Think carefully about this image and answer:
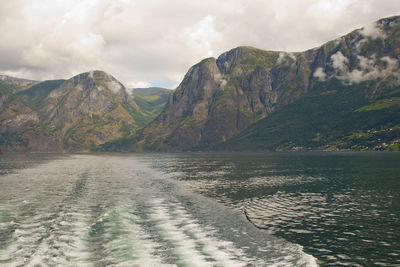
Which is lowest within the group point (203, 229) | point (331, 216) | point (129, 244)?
point (203, 229)

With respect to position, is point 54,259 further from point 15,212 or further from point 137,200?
point 137,200

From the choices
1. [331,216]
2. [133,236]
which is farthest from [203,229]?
[331,216]

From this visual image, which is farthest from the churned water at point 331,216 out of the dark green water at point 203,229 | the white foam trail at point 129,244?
the white foam trail at point 129,244

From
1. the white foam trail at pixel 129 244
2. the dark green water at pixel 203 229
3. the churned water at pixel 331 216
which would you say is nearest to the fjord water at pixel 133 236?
the white foam trail at pixel 129 244

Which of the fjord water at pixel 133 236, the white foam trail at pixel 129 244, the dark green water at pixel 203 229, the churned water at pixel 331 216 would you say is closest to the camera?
the white foam trail at pixel 129 244

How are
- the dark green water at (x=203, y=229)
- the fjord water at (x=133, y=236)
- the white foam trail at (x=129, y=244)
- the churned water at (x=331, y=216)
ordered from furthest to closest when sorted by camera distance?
1. the churned water at (x=331, y=216)
2. the dark green water at (x=203, y=229)
3. the fjord water at (x=133, y=236)
4. the white foam trail at (x=129, y=244)

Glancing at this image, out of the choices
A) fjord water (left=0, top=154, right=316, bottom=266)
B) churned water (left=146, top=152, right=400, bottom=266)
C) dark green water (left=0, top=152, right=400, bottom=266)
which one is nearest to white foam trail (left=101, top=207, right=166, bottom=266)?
fjord water (left=0, top=154, right=316, bottom=266)

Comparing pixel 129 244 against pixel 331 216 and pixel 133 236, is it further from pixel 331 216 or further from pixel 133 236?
pixel 331 216

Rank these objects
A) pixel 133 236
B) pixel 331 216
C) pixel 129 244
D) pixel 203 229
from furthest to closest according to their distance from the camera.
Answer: pixel 331 216 → pixel 203 229 → pixel 133 236 → pixel 129 244

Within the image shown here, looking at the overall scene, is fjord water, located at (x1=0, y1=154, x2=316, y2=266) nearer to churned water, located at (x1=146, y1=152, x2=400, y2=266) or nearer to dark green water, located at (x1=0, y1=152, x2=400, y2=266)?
dark green water, located at (x1=0, y1=152, x2=400, y2=266)

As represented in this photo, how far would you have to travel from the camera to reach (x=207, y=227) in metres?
39.9

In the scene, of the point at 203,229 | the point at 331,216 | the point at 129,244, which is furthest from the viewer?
the point at 331,216

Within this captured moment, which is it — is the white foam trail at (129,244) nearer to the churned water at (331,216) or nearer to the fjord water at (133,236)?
the fjord water at (133,236)

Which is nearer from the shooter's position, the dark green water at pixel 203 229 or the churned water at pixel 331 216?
the dark green water at pixel 203 229
